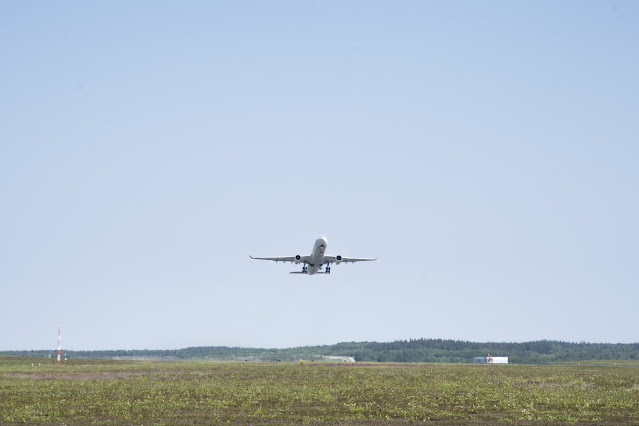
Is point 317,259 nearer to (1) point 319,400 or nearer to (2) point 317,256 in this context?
(2) point 317,256


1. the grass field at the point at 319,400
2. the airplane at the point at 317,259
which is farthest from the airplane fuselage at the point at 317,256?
the grass field at the point at 319,400

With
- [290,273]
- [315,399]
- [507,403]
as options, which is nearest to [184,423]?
[315,399]

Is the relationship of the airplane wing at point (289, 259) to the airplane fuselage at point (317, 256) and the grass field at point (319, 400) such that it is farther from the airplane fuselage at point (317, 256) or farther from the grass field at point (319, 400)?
the grass field at point (319, 400)

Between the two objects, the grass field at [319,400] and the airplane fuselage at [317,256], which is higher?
the airplane fuselage at [317,256]

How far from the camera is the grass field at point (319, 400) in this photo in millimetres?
46469

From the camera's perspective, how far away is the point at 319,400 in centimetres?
5731

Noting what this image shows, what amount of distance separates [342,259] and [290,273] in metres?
8.41

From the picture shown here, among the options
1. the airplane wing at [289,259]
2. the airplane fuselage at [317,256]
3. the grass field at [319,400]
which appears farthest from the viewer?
the airplane wing at [289,259]

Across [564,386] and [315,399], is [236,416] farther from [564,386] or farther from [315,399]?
[564,386]

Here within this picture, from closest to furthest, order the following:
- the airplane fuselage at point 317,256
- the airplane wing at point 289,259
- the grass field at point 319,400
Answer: the grass field at point 319,400, the airplane fuselage at point 317,256, the airplane wing at point 289,259

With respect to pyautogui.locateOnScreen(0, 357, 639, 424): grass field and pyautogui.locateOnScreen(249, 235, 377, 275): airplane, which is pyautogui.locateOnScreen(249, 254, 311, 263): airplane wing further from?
pyautogui.locateOnScreen(0, 357, 639, 424): grass field

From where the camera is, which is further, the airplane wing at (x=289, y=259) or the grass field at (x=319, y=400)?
the airplane wing at (x=289, y=259)

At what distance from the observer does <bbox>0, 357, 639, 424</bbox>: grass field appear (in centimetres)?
4647

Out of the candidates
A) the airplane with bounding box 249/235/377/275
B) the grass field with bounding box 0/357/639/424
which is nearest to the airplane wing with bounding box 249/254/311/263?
the airplane with bounding box 249/235/377/275
